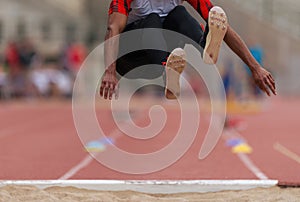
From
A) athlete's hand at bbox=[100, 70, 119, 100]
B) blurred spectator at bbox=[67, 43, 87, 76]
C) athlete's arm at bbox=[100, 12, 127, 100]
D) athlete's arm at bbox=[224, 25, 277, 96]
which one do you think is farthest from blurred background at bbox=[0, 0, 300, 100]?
athlete's hand at bbox=[100, 70, 119, 100]

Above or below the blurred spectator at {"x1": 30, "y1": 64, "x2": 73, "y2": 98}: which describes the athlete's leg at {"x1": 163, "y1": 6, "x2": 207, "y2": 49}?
below

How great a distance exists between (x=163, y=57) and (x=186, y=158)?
2.67 m

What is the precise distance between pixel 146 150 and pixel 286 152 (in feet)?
5.73

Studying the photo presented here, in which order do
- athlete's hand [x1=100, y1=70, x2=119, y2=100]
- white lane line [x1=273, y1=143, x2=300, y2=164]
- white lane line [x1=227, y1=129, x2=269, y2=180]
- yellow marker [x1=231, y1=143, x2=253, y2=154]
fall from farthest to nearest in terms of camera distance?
yellow marker [x1=231, y1=143, x2=253, y2=154] < white lane line [x1=273, y1=143, x2=300, y2=164] < white lane line [x1=227, y1=129, x2=269, y2=180] < athlete's hand [x1=100, y1=70, x2=119, y2=100]

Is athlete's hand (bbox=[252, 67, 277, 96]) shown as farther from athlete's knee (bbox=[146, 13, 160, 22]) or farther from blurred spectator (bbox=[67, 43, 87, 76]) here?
blurred spectator (bbox=[67, 43, 87, 76])

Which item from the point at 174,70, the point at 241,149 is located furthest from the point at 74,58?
the point at 174,70

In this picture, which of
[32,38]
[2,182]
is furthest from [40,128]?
[32,38]

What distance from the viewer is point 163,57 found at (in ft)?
18.4

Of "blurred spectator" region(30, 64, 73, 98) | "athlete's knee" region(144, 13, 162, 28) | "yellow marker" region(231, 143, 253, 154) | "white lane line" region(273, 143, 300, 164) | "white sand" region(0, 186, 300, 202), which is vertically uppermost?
"blurred spectator" region(30, 64, 73, 98)

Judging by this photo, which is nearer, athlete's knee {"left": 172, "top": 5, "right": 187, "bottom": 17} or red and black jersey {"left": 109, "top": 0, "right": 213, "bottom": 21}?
red and black jersey {"left": 109, "top": 0, "right": 213, "bottom": 21}

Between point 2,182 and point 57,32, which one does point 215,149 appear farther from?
point 57,32

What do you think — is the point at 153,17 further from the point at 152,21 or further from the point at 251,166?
the point at 251,166

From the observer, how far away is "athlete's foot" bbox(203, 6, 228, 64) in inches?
210

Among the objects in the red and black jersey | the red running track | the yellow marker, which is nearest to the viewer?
the red and black jersey
